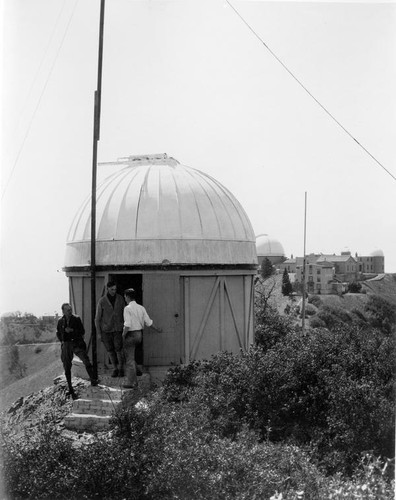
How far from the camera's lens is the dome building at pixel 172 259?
39.7 feet

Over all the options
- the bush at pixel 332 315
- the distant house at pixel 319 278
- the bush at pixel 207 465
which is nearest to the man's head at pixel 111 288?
the bush at pixel 207 465

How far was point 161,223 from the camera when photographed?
484 inches

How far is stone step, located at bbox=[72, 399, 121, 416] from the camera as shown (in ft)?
33.2

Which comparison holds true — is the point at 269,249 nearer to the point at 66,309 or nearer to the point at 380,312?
the point at 380,312

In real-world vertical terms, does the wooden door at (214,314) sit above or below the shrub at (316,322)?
above

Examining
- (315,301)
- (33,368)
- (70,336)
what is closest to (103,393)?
(70,336)

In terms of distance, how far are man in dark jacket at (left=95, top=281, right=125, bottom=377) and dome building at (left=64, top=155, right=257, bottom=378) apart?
3.47 ft

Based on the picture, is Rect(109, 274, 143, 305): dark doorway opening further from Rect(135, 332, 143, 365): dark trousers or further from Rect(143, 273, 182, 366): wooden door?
Rect(135, 332, 143, 365): dark trousers

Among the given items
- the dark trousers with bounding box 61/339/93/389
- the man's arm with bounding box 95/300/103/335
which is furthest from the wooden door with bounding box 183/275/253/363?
the dark trousers with bounding box 61/339/93/389

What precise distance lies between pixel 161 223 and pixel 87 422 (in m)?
4.11

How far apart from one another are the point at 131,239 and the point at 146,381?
273 cm

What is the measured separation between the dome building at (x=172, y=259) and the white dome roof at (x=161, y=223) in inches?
0.8

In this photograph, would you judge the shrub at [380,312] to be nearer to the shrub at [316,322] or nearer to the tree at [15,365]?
the shrub at [316,322]

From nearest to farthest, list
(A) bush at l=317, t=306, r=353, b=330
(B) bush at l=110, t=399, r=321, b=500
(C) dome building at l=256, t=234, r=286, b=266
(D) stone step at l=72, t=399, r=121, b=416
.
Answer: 1. (B) bush at l=110, t=399, r=321, b=500
2. (D) stone step at l=72, t=399, r=121, b=416
3. (A) bush at l=317, t=306, r=353, b=330
4. (C) dome building at l=256, t=234, r=286, b=266
